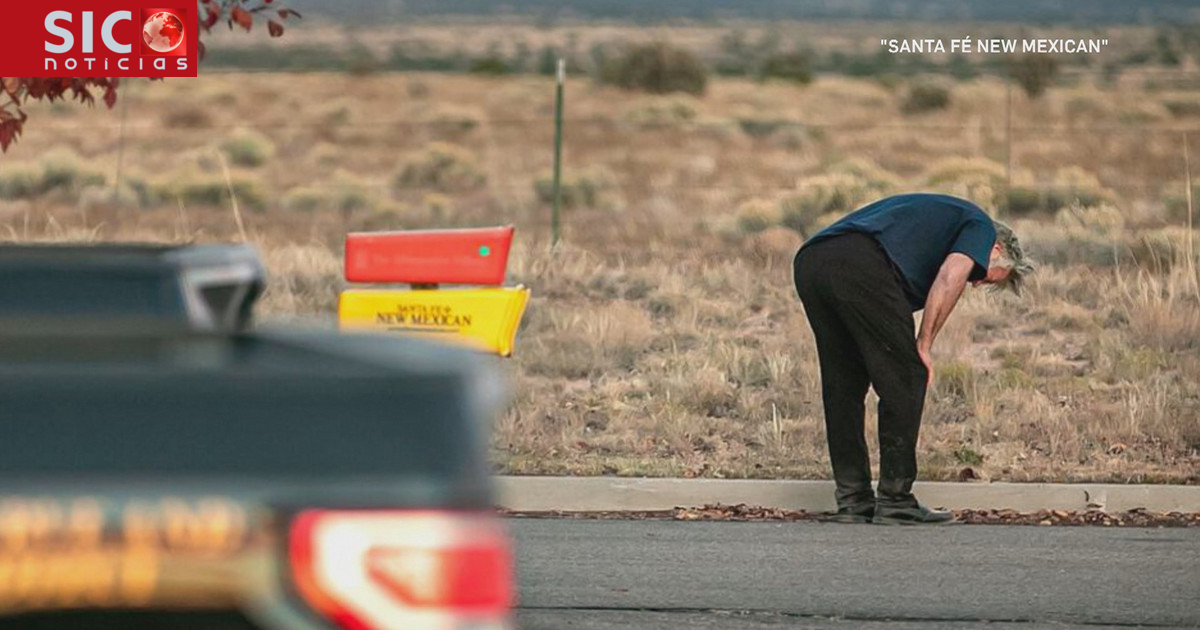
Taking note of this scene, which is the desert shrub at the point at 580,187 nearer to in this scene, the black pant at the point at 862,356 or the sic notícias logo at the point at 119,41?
the sic notícias logo at the point at 119,41

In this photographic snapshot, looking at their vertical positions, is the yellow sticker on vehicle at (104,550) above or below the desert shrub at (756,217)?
above

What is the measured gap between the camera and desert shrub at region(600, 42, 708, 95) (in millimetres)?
51344

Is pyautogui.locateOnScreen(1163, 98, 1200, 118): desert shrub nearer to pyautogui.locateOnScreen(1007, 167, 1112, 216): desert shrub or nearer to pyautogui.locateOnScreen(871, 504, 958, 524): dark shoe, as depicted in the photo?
pyautogui.locateOnScreen(1007, 167, 1112, 216): desert shrub

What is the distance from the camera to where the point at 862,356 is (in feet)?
→ 30.4

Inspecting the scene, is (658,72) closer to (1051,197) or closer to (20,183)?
(20,183)

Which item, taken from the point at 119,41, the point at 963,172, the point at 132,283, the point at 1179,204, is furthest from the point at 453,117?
the point at 132,283

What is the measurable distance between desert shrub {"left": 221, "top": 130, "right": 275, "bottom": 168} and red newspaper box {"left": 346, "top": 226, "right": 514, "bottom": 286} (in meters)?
28.1

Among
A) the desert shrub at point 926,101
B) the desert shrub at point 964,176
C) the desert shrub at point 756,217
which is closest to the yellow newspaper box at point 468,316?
the desert shrub at point 756,217

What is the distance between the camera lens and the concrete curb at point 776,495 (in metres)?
9.78

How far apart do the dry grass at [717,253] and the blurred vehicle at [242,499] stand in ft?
27.9

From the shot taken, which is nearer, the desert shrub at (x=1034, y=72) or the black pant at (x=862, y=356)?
the black pant at (x=862, y=356)

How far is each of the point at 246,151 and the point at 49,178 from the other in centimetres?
760

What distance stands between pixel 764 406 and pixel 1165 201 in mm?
14521

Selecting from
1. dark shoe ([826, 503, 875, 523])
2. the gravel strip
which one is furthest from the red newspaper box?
dark shoe ([826, 503, 875, 523])
